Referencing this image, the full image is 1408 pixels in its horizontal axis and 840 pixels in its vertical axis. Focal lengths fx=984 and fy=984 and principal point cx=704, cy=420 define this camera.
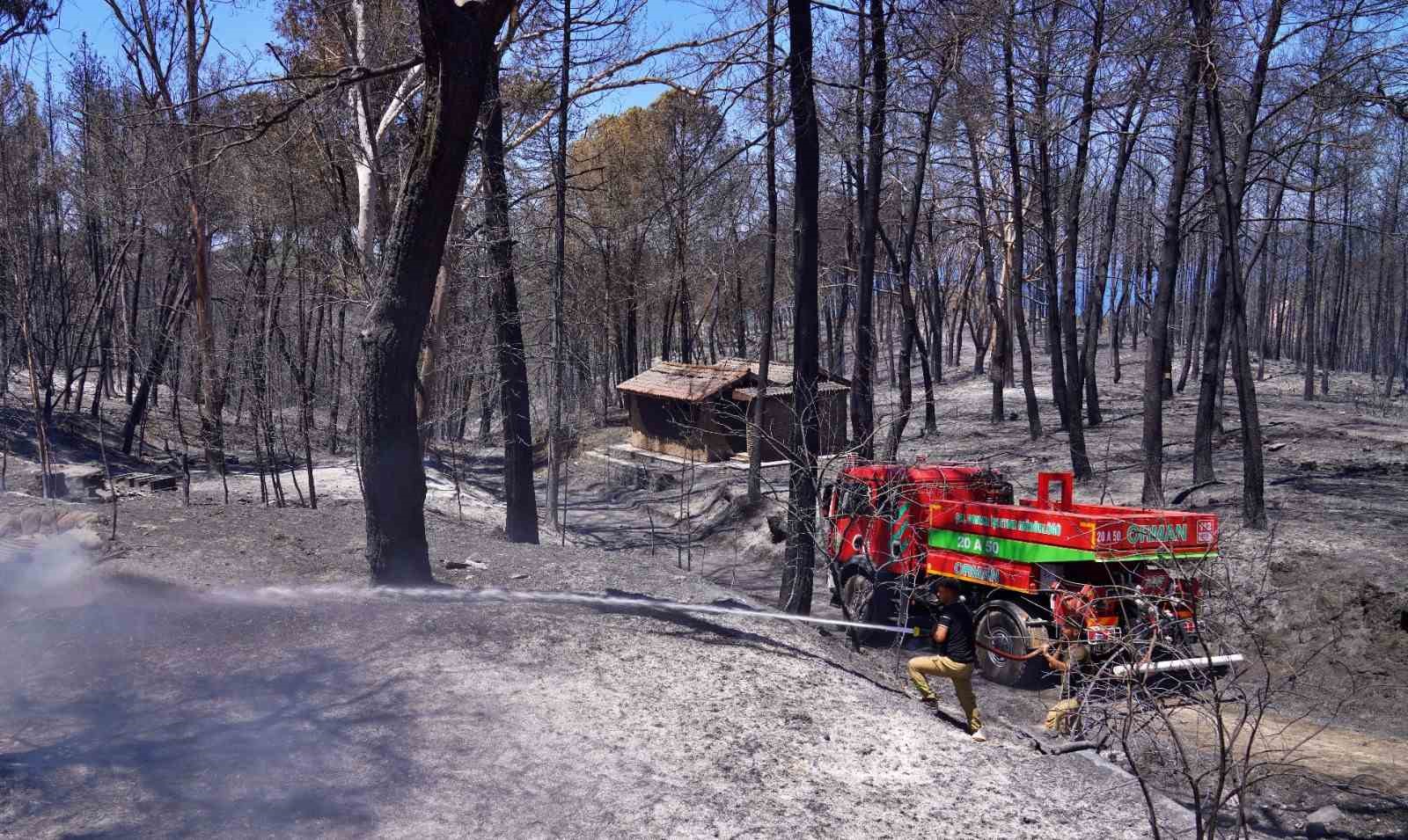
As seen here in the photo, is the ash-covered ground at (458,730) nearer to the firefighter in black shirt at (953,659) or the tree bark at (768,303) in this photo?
the firefighter in black shirt at (953,659)

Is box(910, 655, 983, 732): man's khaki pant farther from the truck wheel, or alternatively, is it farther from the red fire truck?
the truck wheel

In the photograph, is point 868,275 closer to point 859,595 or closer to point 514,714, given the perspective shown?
point 859,595

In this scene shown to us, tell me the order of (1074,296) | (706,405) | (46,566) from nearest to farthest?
(46,566) < (1074,296) < (706,405)

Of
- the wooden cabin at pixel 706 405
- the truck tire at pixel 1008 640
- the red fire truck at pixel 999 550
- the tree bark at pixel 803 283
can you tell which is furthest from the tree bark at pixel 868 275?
the wooden cabin at pixel 706 405

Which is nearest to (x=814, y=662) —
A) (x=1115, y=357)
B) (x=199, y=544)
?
(x=199, y=544)

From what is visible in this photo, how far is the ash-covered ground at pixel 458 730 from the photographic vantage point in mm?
5207

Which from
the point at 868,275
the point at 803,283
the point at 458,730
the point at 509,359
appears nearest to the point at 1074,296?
the point at 868,275

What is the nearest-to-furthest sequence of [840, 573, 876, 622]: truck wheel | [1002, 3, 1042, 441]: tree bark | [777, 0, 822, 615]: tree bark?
[777, 0, 822, 615]: tree bark
[840, 573, 876, 622]: truck wheel
[1002, 3, 1042, 441]: tree bark

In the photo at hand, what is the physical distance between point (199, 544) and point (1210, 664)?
1034 cm

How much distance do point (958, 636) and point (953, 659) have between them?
21 centimetres

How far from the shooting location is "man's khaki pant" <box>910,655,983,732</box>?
27.4 ft

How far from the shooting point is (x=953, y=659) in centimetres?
870

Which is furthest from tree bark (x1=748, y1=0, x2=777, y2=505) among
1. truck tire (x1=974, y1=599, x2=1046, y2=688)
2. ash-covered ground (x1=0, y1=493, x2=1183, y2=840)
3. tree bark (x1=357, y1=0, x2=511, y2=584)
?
ash-covered ground (x1=0, y1=493, x2=1183, y2=840)

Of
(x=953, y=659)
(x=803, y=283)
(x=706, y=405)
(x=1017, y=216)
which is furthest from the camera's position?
(x=706, y=405)
